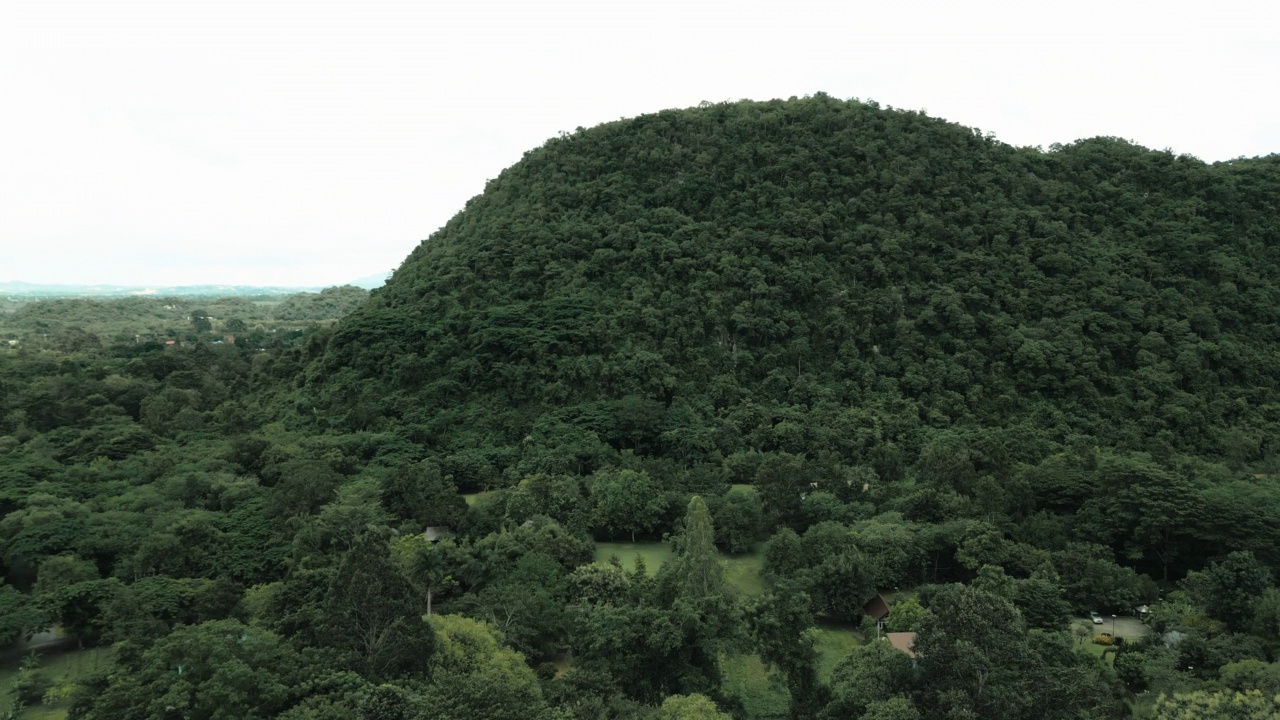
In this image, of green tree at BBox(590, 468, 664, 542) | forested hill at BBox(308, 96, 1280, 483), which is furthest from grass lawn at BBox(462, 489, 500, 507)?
green tree at BBox(590, 468, 664, 542)

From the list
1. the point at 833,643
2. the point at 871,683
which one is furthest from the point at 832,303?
the point at 871,683

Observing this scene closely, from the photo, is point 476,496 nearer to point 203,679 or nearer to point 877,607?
point 877,607

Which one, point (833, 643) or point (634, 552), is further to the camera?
point (634, 552)

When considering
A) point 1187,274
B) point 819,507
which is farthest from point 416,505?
point 1187,274

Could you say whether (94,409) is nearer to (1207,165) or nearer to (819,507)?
(819,507)

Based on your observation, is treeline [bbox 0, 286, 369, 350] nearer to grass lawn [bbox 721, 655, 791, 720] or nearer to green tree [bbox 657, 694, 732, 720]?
grass lawn [bbox 721, 655, 791, 720]
